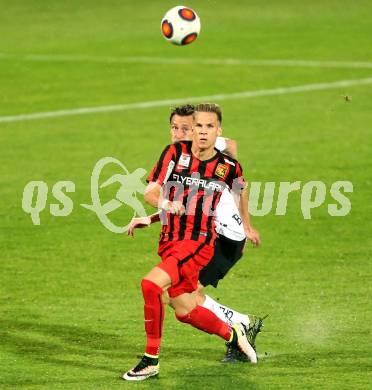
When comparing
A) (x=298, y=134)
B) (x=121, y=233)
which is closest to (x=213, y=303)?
(x=121, y=233)

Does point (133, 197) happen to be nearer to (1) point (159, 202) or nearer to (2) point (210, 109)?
(2) point (210, 109)

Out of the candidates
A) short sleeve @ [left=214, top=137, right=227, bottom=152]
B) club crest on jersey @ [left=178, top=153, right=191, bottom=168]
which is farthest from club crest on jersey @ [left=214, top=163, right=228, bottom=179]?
short sleeve @ [left=214, top=137, right=227, bottom=152]

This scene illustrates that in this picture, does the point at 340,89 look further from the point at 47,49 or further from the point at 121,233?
the point at 121,233

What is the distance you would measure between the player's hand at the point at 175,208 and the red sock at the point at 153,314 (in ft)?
2.08

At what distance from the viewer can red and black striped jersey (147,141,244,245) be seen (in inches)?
435

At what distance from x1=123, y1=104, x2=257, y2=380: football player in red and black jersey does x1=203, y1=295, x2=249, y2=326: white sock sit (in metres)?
0.11

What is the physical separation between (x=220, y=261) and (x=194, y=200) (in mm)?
802

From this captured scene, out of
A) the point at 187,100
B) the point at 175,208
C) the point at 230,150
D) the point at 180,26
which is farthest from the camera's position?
the point at 187,100

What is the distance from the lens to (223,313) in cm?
1139

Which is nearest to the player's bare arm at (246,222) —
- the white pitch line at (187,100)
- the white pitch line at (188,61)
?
the white pitch line at (187,100)

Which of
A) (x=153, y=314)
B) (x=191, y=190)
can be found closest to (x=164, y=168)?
(x=191, y=190)

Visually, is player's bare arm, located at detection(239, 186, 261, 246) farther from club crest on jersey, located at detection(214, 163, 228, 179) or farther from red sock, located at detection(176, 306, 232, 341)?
red sock, located at detection(176, 306, 232, 341)

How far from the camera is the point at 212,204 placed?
11117 millimetres

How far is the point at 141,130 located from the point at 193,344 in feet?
39.0
